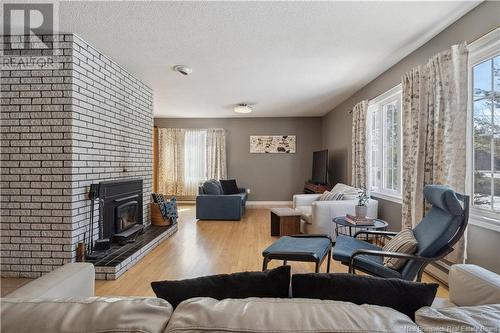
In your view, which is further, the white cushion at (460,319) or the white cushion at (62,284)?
the white cushion at (62,284)

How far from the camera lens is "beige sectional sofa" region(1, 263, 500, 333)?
678mm

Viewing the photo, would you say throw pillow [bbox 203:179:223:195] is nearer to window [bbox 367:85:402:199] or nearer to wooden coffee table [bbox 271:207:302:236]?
wooden coffee table [bbox 271:207:302:236]

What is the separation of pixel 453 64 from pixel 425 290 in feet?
7.60

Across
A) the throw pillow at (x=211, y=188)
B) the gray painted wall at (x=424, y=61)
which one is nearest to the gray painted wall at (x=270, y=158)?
the gray painted wall at (x=424, y=61)

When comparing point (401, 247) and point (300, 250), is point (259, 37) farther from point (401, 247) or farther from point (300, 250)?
point (401, 247)

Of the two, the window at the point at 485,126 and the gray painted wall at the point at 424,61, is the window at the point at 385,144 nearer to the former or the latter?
the gray painted wall at the point at 424,61

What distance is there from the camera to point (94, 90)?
9.96 ft

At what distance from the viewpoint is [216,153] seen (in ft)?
24.0

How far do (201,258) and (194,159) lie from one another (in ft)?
14.6

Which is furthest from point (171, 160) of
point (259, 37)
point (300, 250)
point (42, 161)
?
point (300, 250)

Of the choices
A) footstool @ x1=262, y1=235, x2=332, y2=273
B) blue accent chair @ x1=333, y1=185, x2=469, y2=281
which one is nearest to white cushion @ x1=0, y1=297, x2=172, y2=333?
footstool @ x1=262, y1=235, x2=332, y2=273

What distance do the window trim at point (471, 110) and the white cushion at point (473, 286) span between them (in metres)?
1.17

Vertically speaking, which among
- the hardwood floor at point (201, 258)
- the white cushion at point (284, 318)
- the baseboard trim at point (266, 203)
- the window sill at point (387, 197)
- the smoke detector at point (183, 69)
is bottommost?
the hardwood floor at point (201, 258)

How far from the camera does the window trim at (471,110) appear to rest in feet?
6.77
